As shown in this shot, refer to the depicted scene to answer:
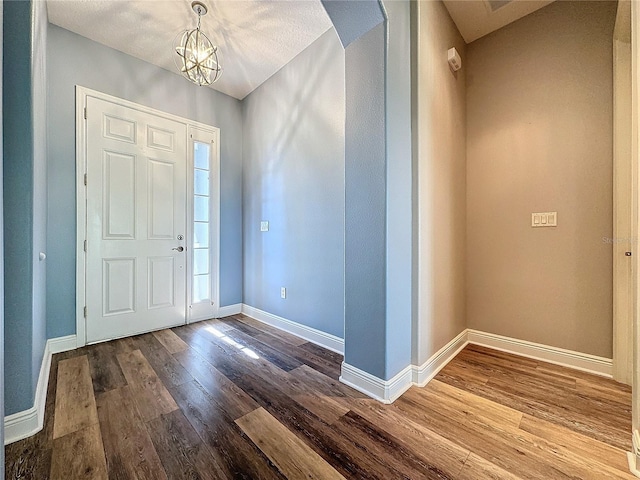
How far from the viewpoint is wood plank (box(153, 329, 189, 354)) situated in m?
2.35

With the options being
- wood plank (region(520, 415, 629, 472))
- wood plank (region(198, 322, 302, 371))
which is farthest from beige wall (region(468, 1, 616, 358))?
wood plank (region(198, 322, 302, 371))

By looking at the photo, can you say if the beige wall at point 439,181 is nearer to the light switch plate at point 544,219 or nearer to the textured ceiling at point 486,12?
the textured ceiling at point 486,12

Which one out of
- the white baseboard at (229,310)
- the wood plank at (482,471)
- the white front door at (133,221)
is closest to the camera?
the wood plank at (482,471)

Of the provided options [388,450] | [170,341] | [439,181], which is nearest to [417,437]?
[388,450]

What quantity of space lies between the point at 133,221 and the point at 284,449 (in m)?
2.52

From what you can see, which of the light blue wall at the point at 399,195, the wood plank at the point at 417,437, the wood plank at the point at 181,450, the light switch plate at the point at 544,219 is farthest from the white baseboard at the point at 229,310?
the light switch plate at the point at 544,219

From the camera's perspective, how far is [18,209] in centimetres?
134

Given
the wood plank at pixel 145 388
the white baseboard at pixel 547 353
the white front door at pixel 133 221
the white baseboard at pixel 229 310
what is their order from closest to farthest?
the wood plank at pixel 145 388, the white baseboard at pixel 547 353, the white front door at pixel 133 221, the white baseboard at pixel 229 310

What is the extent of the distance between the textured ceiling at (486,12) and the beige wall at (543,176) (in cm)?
7

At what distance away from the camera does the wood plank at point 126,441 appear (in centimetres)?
113

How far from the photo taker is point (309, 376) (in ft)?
6.17

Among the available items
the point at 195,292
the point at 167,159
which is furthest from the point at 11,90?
the point at 195,292

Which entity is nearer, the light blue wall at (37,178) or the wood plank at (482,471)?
the wood plank at (482,471)

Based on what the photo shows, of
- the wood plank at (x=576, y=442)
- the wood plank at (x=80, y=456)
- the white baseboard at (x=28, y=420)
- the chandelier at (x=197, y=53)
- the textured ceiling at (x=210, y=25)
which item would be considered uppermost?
the textured ceiling at (x=210, y=25)
